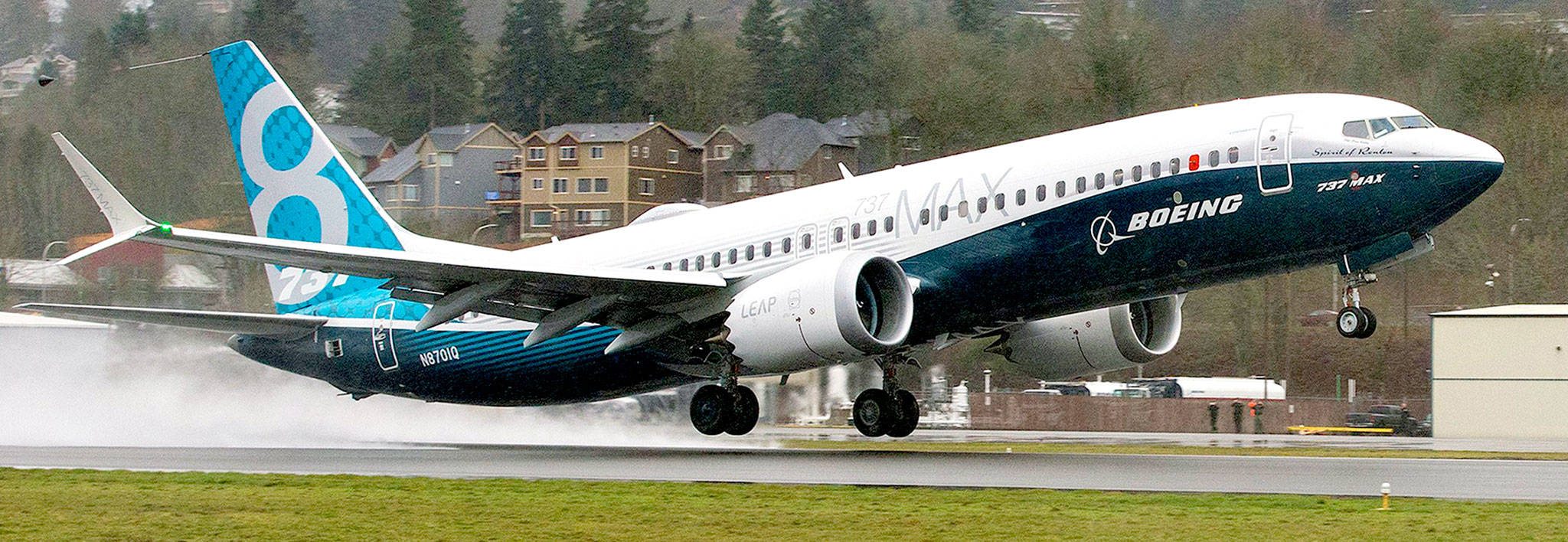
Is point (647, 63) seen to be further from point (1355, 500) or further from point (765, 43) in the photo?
point (1355, 500)

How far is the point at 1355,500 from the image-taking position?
1806 centimetres

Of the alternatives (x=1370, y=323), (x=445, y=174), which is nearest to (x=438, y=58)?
(x=445, y=174)

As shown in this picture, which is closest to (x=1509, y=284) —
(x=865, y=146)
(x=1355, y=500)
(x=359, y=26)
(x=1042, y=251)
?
(x=865, y=146)

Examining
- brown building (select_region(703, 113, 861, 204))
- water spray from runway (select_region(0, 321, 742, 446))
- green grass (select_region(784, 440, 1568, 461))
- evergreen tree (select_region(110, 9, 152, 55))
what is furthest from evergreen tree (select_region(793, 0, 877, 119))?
green grass (select_region(784, 440, 1568, 461))

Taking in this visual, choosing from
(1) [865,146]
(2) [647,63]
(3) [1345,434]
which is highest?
(2) [647,63]

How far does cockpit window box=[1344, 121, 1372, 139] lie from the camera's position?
22906mm

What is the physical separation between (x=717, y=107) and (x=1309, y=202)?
69.2 m

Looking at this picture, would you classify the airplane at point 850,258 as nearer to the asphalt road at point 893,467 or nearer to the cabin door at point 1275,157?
the cabin door at point 1275,157

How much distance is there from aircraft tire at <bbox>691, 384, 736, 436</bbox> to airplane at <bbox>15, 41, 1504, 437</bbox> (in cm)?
4

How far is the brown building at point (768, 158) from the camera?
83812 millimetres

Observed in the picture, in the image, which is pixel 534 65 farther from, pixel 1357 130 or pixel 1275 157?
pixel 1357 130

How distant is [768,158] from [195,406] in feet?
175

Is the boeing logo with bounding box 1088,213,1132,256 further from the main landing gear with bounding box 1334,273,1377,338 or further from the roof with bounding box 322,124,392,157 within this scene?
the roof with bounding box 322,124,392,157

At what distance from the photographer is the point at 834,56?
96188 millimetres
